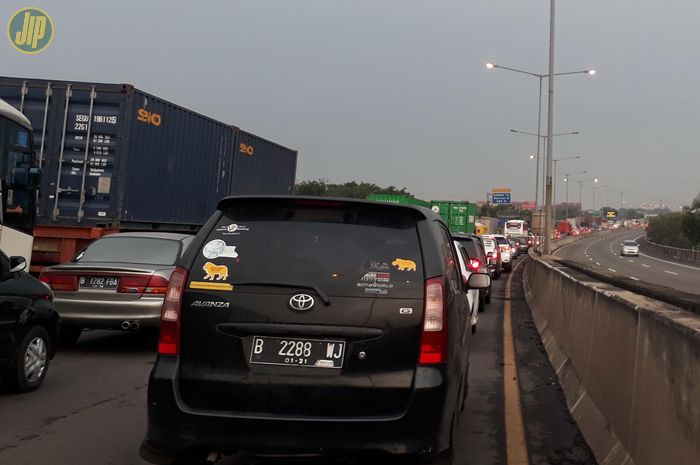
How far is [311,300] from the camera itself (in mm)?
3381

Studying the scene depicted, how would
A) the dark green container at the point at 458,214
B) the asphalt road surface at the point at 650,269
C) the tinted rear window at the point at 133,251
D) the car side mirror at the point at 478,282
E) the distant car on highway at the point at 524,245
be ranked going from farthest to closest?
the distant car on highway at the point at 524,245 < the dark green container at the point at 458,214 < the asphalt road surface at the point at 650,269 < the tinted rear window at the point at 133,251 < the car side mirror at the point at 478,282

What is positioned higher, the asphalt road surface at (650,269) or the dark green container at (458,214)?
the dark green container at (458,214)

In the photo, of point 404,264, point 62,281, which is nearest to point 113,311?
point 62,281

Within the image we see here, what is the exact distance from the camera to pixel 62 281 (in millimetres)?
8078

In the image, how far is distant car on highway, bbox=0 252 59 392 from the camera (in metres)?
5.86

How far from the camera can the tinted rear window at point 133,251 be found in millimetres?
8648

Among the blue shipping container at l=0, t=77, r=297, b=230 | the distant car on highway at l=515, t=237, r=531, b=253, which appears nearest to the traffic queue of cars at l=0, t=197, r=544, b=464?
the blue shipping container at l=0, t=77, r=297, b=230

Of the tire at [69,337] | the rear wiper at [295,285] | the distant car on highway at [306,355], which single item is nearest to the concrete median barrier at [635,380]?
the distant car on highway at [306,355]

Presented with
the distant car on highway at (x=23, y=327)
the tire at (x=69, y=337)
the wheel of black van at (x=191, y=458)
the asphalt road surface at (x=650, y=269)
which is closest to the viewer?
the wheel of black van at (x=191, y=458)

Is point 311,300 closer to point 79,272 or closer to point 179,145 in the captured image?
point 79,272

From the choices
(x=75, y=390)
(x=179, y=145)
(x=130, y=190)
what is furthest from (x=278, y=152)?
(x=75, y=390)

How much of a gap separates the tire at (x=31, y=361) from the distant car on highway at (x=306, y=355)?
328 centimetres

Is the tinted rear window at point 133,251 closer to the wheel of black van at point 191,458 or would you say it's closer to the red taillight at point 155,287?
the red taillight at point 155,287

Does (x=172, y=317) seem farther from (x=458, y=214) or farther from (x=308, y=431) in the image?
(x=458, y=214)
